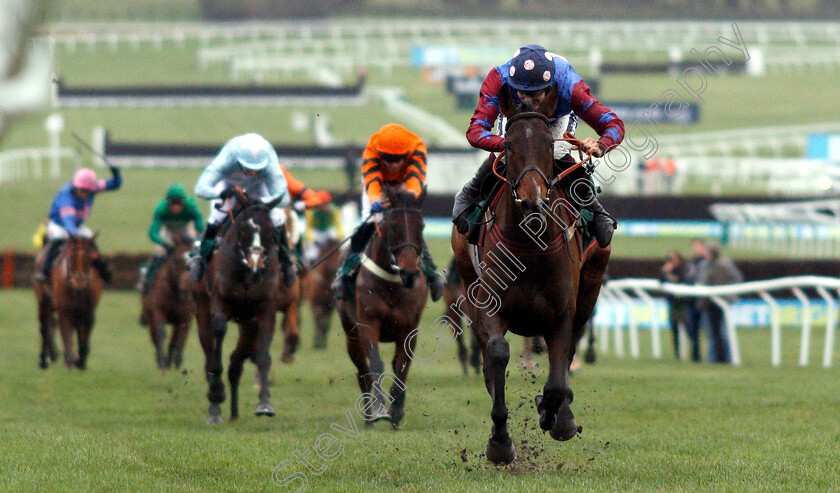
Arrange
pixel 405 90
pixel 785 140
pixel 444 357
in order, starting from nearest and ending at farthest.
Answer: pixel 444 357 → pixel 785 140 → pixel 405 90

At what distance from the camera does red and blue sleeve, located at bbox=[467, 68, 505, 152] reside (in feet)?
19.0

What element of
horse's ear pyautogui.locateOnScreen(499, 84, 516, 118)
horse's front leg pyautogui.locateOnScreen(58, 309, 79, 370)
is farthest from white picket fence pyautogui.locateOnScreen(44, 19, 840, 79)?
horse's ear pyautogui.locateOnScreen(499, 84, 516, 118)

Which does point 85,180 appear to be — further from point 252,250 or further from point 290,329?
point 252,250

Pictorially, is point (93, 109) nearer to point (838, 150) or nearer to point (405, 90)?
point (405, 90)

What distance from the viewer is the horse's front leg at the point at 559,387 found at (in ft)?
18.7

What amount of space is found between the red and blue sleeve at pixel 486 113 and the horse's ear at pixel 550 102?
0.24 metres

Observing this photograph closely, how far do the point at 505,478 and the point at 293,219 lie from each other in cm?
543

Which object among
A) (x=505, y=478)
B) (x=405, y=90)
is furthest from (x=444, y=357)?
(x=405, y=90)

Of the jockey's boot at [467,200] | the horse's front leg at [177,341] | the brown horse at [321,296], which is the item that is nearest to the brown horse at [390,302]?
the jockey's boot at [467,200]

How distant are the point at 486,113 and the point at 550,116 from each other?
329 mm

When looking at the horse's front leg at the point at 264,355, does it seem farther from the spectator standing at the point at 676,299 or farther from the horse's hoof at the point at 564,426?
the spectator standing at the point at 676,299

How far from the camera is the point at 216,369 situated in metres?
8.48

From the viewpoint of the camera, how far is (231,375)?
28.3 ft

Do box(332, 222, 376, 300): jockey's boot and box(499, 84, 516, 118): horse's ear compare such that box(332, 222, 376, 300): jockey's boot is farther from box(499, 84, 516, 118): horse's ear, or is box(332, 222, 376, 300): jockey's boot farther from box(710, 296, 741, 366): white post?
box(710, 296, 741, 366): white post
